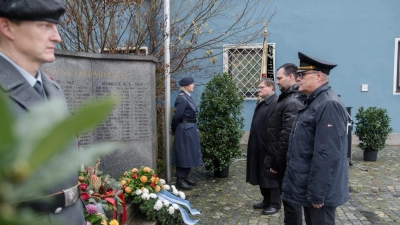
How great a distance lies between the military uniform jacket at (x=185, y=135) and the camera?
5.89 metres

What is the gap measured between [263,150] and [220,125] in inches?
70.0

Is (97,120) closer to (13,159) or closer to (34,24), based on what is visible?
(13,159)

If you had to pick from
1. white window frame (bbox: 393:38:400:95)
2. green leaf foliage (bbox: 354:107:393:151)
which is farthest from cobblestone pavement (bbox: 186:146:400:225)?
white window frame (bbox: 393:38:400:95)

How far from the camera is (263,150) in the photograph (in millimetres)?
4758

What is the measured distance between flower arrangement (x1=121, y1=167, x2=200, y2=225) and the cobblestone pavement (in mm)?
373

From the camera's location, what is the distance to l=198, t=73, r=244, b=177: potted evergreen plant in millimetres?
6391

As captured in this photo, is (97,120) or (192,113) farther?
(192,113)

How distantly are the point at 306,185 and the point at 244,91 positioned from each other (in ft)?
24.3

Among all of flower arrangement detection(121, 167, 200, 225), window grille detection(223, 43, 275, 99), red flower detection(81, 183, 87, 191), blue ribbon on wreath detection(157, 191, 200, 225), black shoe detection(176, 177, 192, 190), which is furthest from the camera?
window grille detection(223, 43, 275, 99)

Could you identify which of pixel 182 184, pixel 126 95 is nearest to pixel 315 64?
pixel 126 95

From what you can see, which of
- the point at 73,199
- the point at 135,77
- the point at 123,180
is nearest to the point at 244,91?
the point at 135,77

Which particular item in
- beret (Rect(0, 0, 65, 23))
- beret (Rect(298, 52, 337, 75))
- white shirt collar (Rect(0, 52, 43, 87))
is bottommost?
white shirt collar (Rect(0, 52, 43, 87))

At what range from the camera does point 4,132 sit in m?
0.31

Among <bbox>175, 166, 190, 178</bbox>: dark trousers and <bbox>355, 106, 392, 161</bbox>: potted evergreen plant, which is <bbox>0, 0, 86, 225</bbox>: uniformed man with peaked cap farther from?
<bbox>355, 106, 392, 161</bbox>: potted evergreen plant
